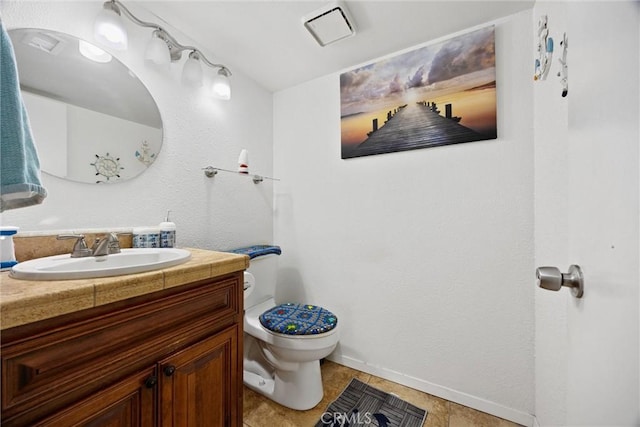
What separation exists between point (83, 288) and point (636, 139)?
3.08 feet

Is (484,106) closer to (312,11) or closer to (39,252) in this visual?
(312,11)

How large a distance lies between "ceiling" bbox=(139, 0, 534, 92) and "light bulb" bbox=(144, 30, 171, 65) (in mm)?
182

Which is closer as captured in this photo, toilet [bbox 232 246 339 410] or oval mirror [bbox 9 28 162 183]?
oval mirror [bbox 9 28 162 183]

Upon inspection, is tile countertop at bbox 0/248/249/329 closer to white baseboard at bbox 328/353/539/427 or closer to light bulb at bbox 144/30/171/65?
light bulb at bbox 144/30/171/65

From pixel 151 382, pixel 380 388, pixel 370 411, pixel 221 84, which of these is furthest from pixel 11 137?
pixel 380 388

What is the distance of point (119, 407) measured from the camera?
597 millimetres

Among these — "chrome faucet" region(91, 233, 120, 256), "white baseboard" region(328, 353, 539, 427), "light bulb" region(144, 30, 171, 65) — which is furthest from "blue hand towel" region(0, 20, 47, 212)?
"white baseboard" region(328, 353, 539, 427)

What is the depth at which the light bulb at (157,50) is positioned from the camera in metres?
1.13

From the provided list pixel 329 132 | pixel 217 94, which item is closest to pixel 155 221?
pixel 217 94

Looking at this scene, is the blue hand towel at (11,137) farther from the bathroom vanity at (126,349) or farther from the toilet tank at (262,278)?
the toilet tank at (262,278)

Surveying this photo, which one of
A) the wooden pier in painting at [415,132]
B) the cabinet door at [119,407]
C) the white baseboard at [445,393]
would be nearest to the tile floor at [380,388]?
the white baseboard at [445,393]

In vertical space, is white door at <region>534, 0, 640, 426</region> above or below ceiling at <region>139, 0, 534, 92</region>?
below

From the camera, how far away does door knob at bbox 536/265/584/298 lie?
41 centimetres

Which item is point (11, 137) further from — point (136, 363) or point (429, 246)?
point (429, 246)
